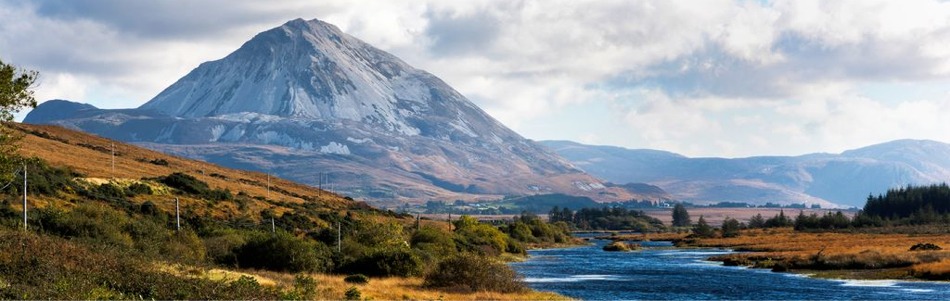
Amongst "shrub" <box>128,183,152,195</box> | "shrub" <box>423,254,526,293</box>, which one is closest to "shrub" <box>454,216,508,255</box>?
"shrub" <box>128,183,152,195</box>

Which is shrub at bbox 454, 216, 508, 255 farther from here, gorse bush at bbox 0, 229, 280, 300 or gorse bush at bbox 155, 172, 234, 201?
gorse bush at bbox 0, 229, 280, 300

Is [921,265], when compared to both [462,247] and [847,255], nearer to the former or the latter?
[847,255]

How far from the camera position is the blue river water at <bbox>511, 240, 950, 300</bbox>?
71.8m

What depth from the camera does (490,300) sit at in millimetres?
59062

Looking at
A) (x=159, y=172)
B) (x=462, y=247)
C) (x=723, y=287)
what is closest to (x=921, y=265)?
(x=723, y=287)

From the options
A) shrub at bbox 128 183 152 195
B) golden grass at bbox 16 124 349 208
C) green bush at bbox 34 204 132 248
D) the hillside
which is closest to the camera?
green bush at bbox 34 204 132 248

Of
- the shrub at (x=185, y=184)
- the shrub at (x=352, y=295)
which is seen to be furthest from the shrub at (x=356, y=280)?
the shrub at (x=185, y=184)

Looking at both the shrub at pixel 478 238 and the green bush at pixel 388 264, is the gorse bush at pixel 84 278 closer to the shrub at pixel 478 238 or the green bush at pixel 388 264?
the green bush at pixel 388 264

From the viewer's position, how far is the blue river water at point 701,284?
71.8m

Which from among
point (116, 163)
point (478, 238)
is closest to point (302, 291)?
point (478, 238)

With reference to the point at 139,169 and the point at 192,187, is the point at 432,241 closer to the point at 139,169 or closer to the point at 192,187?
the point at 192,187

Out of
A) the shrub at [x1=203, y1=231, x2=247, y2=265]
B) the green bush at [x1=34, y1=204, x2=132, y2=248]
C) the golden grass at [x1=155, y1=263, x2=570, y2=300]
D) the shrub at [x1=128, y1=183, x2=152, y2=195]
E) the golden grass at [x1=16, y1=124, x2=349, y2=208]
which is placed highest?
the golden grass at [x1=16, y1=124, x2=349, y2=208]

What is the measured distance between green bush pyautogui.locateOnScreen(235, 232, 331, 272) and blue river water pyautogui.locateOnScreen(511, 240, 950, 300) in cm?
1755

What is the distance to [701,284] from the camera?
279 ft
